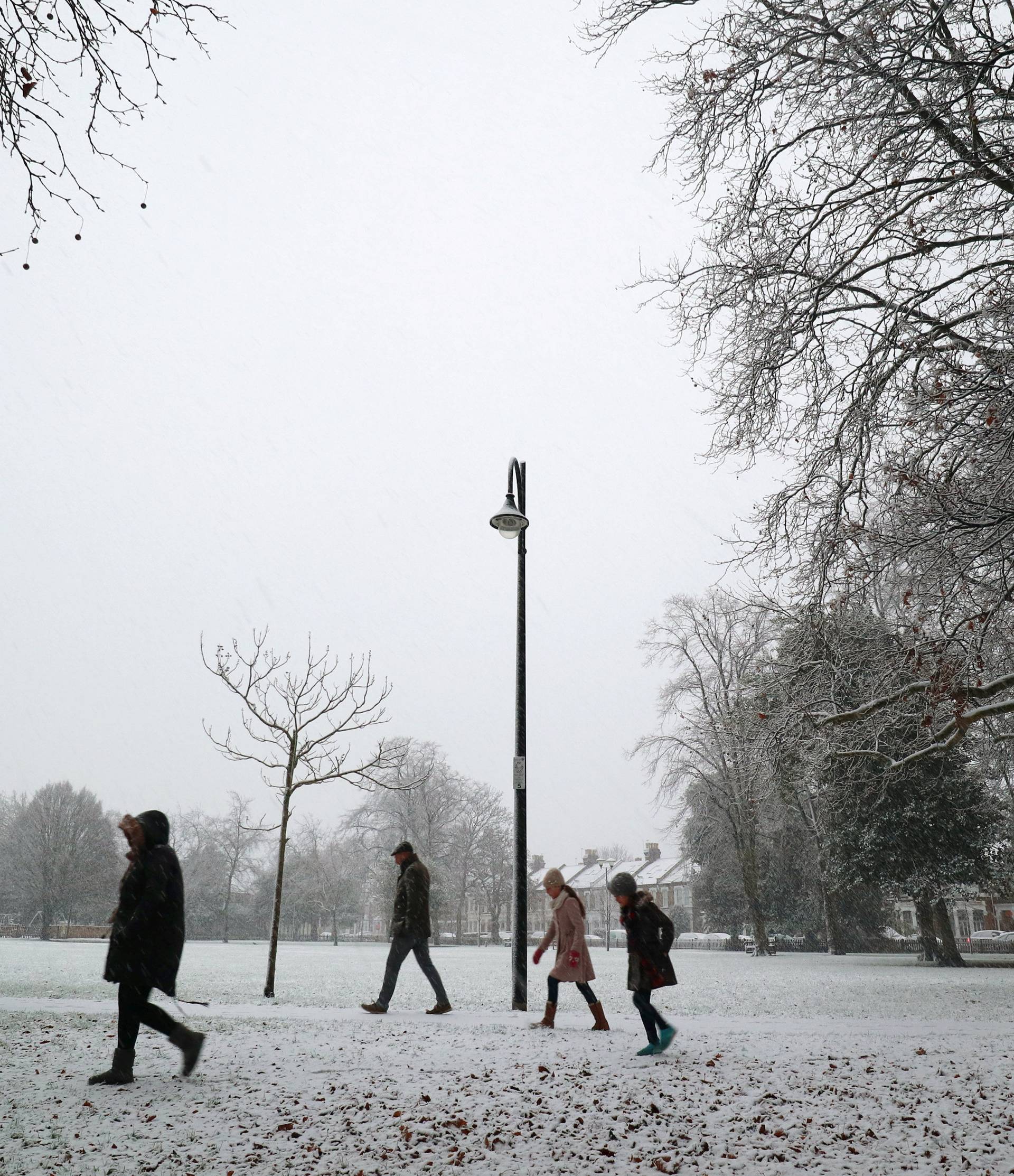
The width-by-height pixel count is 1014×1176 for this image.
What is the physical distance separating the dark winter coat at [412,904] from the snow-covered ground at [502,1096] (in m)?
0.90

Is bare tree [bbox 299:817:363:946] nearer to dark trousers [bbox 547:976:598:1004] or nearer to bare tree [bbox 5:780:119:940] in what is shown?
bare tree [bbox 5:780:119:940]

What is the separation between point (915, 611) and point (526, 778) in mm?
4961

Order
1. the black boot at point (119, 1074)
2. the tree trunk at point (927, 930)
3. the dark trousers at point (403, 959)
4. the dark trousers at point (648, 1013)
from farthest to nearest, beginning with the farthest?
the tree trunk at point (927, 930), the dark trousers at point (403, 959), the dark trousers at point (648, 1013), the black boot at point (119, 1074)

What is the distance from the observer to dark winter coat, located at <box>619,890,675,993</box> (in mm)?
7227

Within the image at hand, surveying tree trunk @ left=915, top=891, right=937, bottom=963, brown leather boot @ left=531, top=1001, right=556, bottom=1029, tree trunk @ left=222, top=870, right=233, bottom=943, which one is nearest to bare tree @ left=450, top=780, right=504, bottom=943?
tree trunk @ left=222, top=870, right=233, bottom=943

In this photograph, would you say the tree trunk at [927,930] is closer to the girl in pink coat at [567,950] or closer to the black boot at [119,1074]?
the girl in pink coat at [567,950]

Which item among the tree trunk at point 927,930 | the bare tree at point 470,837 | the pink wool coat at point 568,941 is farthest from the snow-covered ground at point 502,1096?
the bare tree at point 470,837

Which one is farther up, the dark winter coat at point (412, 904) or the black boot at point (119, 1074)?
the dark winter coat at point (412, 904)

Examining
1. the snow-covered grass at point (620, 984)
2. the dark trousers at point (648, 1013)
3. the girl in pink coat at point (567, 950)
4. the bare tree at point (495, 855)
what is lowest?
the snow-covered grass at point (620, 984)

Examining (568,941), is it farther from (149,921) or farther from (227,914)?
(227,914)

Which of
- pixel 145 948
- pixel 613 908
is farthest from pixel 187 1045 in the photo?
pixel 613 908

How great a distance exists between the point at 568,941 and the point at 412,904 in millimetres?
2194

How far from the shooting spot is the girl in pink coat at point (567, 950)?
8125 mm

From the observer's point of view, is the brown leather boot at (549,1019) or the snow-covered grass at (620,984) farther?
the snow-covered grass at (620,984)
